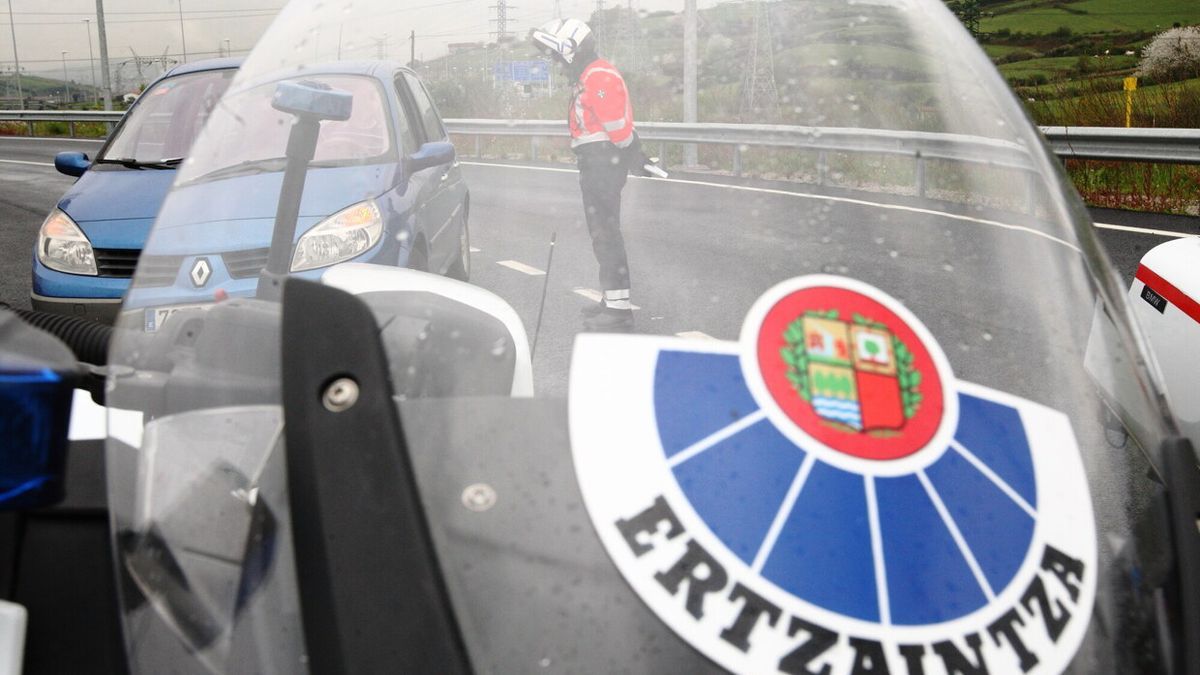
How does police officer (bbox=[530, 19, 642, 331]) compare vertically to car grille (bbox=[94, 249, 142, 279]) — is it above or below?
above

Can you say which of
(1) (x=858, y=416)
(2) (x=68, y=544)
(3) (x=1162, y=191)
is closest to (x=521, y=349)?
(1) (x=858, y=416)

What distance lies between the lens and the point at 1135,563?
89 centimetres

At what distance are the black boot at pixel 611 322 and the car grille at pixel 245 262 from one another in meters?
0.31

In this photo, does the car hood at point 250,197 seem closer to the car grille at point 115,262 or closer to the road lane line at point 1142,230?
the car grille at point 115,262

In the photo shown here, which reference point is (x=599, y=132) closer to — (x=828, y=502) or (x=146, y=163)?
(x=828, y=502)

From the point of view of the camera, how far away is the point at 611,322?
892 millimetres

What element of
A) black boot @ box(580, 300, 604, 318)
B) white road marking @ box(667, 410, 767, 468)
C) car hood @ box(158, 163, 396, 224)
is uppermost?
car hood @ box(158, 163, 396, 224)

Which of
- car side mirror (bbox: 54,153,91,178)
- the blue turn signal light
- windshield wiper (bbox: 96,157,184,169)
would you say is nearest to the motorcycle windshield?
the blue turn signal light

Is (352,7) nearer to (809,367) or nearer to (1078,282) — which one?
(809,367)

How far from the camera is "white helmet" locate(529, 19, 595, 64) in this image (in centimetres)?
98

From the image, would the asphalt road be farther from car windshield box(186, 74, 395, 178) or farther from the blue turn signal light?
the blue turn signal light

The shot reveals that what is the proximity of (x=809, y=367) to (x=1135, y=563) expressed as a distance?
0.32 metres

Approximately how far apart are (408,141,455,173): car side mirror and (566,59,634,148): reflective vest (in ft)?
0.58

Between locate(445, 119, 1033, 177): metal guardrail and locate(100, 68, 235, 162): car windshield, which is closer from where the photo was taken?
locate(445, 119, 1033, 177): metal guardrail
